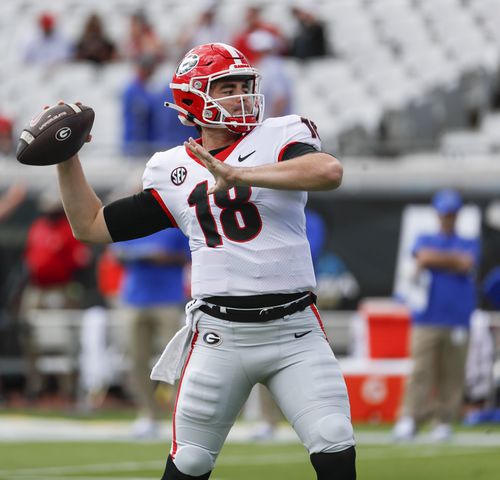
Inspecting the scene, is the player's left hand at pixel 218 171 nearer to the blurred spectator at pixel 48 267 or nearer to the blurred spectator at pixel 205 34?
the blurred spectator at pixel 48 267

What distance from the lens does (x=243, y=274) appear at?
4.55m

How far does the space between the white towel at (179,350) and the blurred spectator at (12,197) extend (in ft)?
24.7

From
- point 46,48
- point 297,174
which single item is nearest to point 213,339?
point 297,174

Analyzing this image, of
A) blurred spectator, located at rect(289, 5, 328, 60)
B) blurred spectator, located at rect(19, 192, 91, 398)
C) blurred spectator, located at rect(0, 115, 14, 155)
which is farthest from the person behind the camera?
blurred spectator, located at rect(289, 5, 328, 60)

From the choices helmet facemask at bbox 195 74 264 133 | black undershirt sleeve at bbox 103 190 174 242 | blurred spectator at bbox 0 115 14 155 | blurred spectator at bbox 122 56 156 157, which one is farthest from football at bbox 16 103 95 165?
blurred spectator at bbox 0 115 14 155

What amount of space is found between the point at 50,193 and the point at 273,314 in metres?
7.56

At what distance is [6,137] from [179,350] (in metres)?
8.99

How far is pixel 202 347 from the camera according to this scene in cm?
461

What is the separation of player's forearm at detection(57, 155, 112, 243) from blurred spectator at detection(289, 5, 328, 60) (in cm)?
1010

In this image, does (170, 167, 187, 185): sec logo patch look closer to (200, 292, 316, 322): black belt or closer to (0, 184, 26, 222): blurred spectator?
(200, 292, 316, 322): black belt

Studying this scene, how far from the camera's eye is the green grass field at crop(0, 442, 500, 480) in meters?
7.35

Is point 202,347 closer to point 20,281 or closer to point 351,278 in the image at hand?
point 351,278

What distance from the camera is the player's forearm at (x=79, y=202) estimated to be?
4.80 meters

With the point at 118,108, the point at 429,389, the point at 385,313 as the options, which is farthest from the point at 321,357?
the point at 118,108
